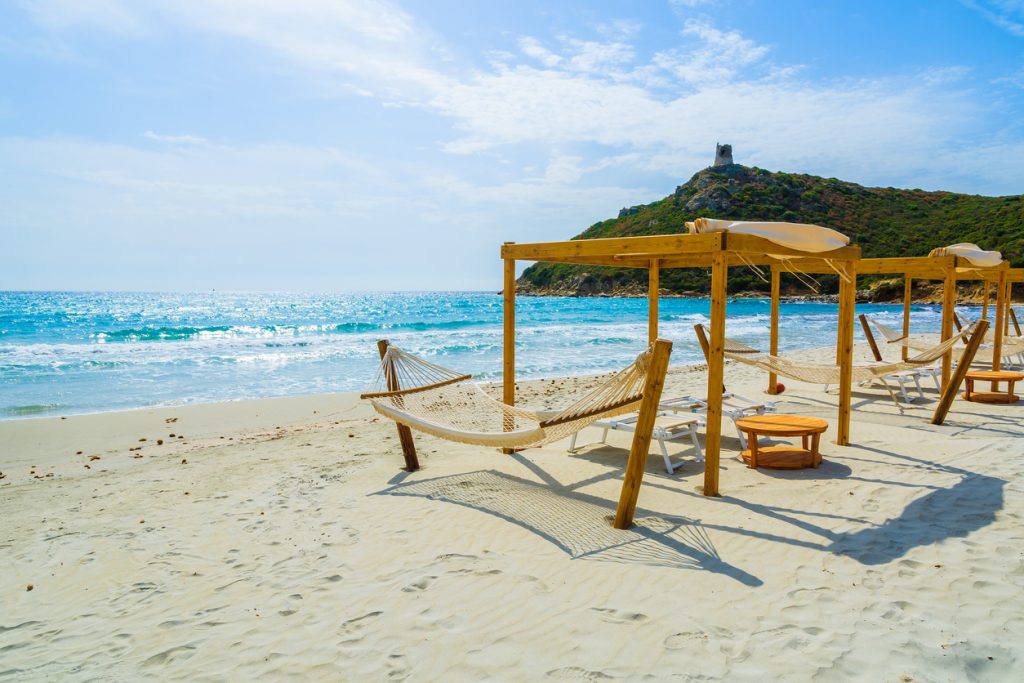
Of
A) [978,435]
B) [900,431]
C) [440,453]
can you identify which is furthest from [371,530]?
[978,435]

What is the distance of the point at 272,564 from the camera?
3199 mm

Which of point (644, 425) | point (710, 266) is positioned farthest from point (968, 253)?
point (644, 425)

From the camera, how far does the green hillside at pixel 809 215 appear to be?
38250mm

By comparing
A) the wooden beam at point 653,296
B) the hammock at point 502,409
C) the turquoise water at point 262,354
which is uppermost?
the wooden beam at point 653,296

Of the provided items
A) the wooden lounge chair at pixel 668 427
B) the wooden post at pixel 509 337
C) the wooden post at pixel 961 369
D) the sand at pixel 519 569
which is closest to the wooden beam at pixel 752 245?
the wooden lounge chair at pixel 668 427

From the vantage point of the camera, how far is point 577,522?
364 cm

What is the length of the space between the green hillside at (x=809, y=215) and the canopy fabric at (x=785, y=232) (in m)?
35.1

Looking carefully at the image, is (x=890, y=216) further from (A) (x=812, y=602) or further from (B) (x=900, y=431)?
(A) (x=812, y=602)

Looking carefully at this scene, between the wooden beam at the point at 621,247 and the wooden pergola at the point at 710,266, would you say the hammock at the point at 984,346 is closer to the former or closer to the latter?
the wooden pergola at the point at 710,266

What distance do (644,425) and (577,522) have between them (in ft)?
2.50

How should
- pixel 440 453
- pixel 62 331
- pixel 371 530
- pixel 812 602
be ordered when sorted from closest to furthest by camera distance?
1. pixel 812 602
2. pixel 371 530
3. pixel 440 453
4. pixel 62 331

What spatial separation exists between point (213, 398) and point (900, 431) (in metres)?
9.16

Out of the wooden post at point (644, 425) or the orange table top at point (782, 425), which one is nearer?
the wooden post at point (644, 425)

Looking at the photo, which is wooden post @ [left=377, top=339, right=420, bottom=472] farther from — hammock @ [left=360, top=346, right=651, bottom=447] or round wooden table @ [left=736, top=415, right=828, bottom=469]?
round wooden table @ [left=736, top=415, right=828, bottom=469]
